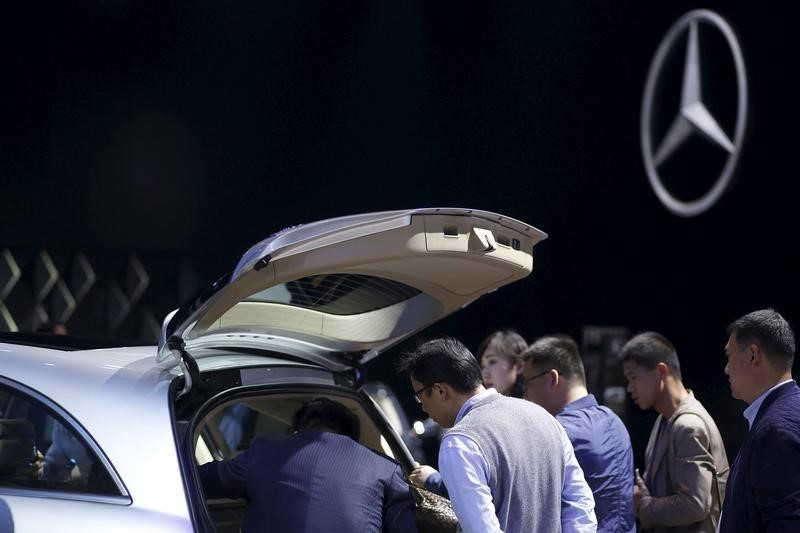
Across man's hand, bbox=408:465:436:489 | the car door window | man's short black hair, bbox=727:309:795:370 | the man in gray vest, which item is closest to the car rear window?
the man in gray vest

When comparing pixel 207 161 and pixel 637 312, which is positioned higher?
pixel 207 161

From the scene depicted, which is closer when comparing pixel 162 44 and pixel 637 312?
pixel 637 312

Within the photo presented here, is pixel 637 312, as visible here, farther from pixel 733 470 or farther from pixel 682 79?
pixel 733 470

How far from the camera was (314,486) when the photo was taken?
9.02ft

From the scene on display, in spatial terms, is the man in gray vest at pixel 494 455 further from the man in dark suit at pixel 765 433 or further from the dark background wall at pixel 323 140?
the dark background wall at pixel 323 140

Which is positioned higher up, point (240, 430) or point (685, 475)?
point (685, 475)

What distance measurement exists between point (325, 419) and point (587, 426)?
0.89 metres

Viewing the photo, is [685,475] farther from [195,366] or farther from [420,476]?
[195,366]

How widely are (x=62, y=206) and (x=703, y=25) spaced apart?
4734mm

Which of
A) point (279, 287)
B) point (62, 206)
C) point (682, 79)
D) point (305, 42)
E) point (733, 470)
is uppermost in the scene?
point (305, 42)

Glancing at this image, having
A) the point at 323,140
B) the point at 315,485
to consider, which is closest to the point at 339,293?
the point at 315,485

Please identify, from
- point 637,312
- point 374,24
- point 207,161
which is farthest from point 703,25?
point 207,161

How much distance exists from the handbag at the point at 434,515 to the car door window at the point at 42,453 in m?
0.86

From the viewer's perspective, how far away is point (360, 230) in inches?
101
